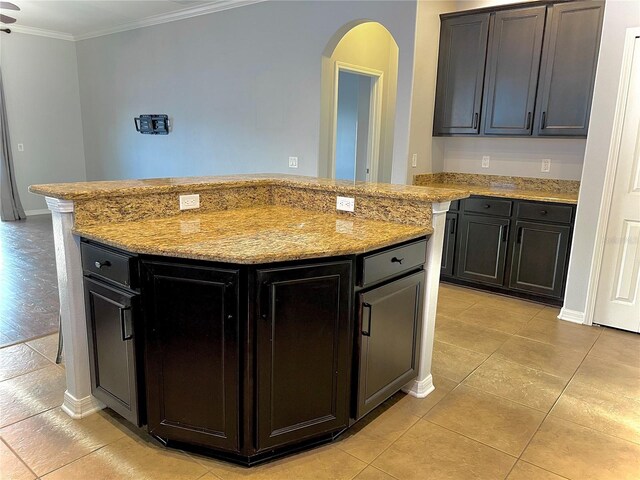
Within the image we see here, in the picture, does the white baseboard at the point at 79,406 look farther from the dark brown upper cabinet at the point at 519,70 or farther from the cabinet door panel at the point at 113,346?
the dark brown upper cabinet at the point at 519,70

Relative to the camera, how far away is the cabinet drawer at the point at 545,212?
143 inches

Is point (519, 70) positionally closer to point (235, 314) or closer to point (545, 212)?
point (545, 212)

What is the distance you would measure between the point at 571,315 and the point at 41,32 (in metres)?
7.90

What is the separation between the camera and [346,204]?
2520mm

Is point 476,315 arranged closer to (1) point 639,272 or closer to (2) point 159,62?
(1) point 639,272

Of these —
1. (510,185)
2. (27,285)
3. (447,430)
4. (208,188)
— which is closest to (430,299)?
(447,430)


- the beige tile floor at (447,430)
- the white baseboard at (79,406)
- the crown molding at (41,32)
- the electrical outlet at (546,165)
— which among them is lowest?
the beige tile floor at (447,430)

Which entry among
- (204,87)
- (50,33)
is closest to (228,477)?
(204,87)

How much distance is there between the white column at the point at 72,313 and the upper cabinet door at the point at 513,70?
3.57 metres

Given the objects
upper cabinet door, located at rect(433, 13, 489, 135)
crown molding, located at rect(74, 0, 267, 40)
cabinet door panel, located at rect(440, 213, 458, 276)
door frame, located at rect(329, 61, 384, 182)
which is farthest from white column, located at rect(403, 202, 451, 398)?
crown molding, located at rect(74, 0, 267, 40)

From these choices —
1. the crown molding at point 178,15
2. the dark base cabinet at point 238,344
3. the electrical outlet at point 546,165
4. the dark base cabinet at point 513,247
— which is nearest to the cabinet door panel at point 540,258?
the dark base cabinet at point 513,247

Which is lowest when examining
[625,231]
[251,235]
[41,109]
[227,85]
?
[625,231]

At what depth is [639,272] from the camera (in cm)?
327

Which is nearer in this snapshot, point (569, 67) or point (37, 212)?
point (569, 67)
